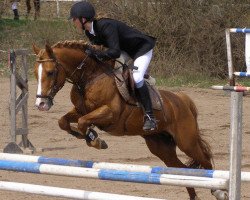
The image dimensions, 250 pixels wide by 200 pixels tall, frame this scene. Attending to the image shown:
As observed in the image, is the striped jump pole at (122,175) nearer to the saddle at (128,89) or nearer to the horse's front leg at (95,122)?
the horse's front leg at (95,122)

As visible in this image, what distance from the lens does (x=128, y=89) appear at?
27.0 feet

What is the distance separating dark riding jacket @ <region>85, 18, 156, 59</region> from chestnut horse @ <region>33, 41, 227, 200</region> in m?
0.23

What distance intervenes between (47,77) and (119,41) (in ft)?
2.64

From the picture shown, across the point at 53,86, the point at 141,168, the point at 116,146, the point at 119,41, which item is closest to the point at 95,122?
the point at 53,86

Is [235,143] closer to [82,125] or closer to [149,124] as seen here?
[82,125]

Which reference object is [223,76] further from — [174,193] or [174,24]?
[174,193]

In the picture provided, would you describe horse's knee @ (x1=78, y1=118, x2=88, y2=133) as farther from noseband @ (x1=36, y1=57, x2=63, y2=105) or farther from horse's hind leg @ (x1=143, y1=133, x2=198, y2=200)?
horse's hind leg @ (x1=143, y1=133, x2=198, y2=200)

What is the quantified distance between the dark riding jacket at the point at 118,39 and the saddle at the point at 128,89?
236 millimetres

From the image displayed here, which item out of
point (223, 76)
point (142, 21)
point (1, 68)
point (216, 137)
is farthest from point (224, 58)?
point (216, 137)

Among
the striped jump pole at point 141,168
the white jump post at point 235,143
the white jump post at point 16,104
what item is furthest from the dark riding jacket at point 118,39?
the white jump post at point 235,143

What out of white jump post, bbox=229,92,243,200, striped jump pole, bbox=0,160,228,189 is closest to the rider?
striped jump pole, bbox=0,160,228,189

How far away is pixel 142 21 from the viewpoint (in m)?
19.3

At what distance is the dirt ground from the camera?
8.64 meters

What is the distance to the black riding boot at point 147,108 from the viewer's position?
26.5 feet
